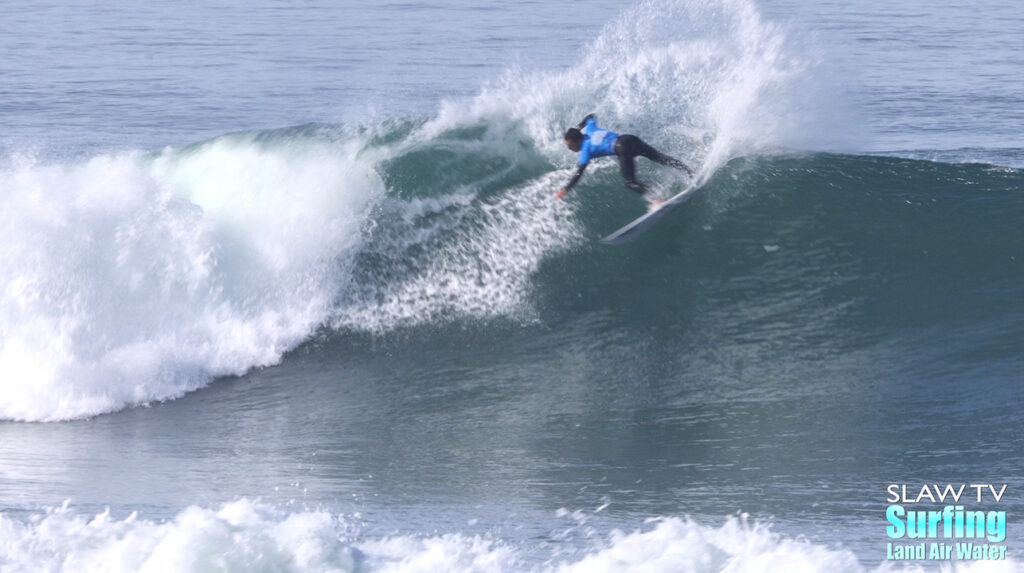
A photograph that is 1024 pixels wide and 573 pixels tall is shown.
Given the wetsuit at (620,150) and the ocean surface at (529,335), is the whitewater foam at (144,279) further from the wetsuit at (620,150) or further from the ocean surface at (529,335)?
the wetsuit at (620,150)

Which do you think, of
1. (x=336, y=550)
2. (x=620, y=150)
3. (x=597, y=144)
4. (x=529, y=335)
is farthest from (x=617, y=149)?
(x=336, y=550)

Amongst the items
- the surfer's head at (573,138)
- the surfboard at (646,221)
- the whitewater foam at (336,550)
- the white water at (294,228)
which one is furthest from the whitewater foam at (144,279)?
the whitewater foam at (336,550)

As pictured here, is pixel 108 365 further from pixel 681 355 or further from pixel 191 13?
pixel 191 13

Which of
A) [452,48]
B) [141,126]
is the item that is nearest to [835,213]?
[141,126]

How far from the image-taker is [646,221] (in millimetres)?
10336

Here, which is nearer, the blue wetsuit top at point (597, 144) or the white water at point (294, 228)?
the white water at point (294, 228)

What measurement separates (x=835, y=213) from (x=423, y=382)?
4221 mm

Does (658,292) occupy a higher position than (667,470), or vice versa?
(658,292)

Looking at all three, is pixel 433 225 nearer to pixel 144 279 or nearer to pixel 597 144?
pixel 597 144

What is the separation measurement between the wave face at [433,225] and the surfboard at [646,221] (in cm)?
23

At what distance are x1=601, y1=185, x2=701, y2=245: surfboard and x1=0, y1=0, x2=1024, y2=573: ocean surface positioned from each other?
27 centimetres

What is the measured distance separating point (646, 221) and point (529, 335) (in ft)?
4.91

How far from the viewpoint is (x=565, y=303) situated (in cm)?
1022

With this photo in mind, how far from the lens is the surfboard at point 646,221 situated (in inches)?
401
